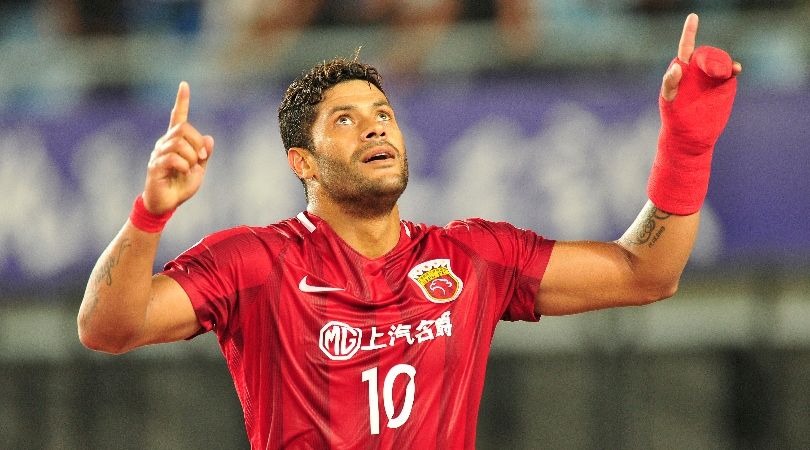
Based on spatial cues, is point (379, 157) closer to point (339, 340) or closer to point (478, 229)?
point (478, 229)

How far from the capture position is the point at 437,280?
3.55 m

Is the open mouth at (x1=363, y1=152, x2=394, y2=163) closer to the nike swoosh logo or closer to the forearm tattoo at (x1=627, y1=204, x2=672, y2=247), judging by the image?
the nike swoosh logo

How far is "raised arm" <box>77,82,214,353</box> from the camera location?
2996 mm

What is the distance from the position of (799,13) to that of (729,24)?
0.41 metres

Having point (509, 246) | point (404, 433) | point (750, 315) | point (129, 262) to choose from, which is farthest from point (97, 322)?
point (750, 315)

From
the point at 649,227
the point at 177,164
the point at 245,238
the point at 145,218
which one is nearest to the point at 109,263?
the point at 145,218

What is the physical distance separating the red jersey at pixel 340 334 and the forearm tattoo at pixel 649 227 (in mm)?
464

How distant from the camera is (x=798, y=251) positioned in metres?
6.15

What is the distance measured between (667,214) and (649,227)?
71 millimetres

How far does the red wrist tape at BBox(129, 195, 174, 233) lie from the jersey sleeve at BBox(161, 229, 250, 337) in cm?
26

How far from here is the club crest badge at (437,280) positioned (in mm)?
3512

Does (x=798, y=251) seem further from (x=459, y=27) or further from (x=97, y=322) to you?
(x=97, y=322)

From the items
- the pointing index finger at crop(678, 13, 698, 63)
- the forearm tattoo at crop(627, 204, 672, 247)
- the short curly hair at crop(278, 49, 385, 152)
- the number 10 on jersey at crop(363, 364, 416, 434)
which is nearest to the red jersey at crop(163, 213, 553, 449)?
the number 10 on jersey at crop(363, 364, 416, 434)

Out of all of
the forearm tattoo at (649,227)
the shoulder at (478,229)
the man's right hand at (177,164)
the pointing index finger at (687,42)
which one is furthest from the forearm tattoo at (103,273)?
the pointing index finger at (687,42)
